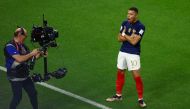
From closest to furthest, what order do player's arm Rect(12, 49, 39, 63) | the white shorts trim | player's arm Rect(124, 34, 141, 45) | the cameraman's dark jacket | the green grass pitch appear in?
player's arm Rect(12, 49, 39, 63) → the cameraman's dark jacket → player's arm Rect(124, 34, 141, 45) → the white shorts trim → the green grass pitch

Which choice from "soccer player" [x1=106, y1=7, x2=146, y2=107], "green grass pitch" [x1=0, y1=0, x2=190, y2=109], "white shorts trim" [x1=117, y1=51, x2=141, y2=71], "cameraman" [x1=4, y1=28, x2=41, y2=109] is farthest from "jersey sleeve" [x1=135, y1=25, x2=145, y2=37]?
"cameraman" [x1=4, y1=28, x2=41, y2=109]

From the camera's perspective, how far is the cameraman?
1044cm

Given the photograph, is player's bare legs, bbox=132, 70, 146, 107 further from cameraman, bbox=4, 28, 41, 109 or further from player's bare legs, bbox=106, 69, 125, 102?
cameraman, bbox=4, 28, 41, 109

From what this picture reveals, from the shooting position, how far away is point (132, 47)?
1169cm

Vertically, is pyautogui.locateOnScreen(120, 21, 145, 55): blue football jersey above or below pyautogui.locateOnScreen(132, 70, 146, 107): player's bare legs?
above

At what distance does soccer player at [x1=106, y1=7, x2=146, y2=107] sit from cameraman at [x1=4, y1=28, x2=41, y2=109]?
7.37 ft

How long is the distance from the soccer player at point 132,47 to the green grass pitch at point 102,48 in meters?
0.67

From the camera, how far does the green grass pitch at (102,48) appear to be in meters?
12.5

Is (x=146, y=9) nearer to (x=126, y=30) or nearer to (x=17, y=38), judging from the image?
(x=126, y=30)

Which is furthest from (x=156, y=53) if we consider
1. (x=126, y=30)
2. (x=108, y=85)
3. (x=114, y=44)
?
(x=126, y=30)

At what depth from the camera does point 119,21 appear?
57.0ft

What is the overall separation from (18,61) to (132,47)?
2776 millimetres

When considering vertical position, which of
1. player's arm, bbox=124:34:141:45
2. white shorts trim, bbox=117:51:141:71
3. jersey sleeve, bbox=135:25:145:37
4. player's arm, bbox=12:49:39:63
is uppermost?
jersey sleeve, bbox=135:25:145:37

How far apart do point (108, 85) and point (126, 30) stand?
196 centimetres
